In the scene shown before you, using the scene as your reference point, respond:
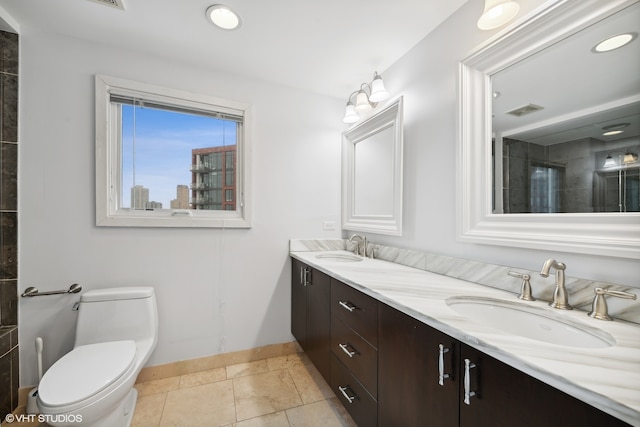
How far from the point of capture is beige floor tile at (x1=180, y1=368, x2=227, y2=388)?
70.9 inches

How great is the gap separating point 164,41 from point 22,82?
2.81 ft

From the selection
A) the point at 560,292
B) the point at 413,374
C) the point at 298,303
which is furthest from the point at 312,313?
the point at 560,292

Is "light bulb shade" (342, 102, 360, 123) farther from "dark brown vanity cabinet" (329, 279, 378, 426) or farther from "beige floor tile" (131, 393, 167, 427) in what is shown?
"beige floor tile" (131, 393, 167, 427)

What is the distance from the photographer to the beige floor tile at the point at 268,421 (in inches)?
56.4

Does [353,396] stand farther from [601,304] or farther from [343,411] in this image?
[601,304]

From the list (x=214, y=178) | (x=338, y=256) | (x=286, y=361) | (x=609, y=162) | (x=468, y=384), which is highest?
(x=214, y=178)

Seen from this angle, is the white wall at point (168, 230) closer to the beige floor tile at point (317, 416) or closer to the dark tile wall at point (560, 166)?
the beige floor tile at point (317, 416)

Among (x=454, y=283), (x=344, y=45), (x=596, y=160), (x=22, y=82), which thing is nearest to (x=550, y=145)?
(x=596, y=160)

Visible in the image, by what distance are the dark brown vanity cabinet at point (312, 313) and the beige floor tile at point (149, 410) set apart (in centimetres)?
96

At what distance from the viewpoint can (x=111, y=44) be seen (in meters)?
1.72

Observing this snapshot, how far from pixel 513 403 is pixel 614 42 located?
3.91ft

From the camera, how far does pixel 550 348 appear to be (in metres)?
0.64

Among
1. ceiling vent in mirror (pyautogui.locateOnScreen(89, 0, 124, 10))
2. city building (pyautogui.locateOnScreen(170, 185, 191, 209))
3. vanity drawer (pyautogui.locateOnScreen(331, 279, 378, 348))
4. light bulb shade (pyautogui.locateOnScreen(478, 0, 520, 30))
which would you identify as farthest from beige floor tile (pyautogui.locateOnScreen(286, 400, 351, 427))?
ceiling vent in mirror (pyautogui.locateOnScreen(89, 0, 124, 10))

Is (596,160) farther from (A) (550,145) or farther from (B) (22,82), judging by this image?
(B) (22,82)
